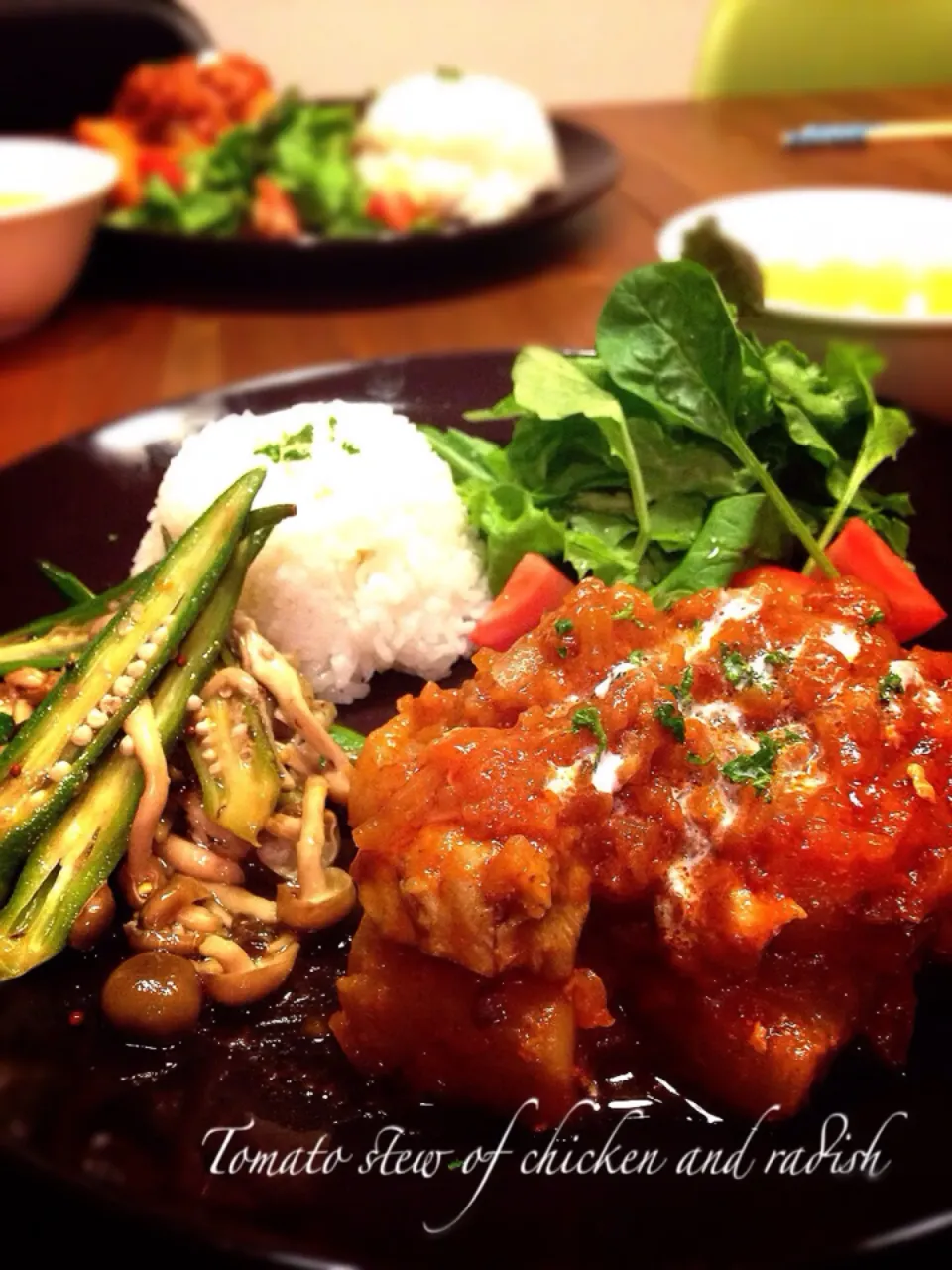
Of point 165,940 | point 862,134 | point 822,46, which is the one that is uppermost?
point 822,46

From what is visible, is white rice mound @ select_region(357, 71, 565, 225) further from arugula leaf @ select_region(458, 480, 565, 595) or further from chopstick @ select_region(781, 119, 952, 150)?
arugula leaf @ select_region(458, 480, 565, 595)

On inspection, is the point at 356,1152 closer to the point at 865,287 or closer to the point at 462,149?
the point at 865,287

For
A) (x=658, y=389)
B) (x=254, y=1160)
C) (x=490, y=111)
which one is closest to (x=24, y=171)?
(x=490, y=111)

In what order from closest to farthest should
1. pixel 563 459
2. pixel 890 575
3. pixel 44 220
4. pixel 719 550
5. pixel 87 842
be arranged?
pixel 87 842
pixel 890 575
pixel 719 550
pixel 563 459
pixel 44 220

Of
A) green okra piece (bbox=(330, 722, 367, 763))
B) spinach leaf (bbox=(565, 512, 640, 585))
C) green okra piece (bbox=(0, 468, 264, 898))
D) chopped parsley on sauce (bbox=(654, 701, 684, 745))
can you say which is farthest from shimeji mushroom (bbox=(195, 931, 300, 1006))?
spinach leaf (bbox=(565, 512, 640, 585))

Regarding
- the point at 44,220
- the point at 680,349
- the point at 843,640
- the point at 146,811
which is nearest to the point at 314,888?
the point at 146,811

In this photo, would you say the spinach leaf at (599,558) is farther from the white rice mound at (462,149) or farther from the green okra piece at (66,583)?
the white rice mound at (462,149)

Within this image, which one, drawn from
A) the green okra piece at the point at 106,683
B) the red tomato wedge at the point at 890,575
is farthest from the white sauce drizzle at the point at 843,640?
the green okra piece at the point at 106,683

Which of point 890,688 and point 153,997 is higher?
point 890,688
